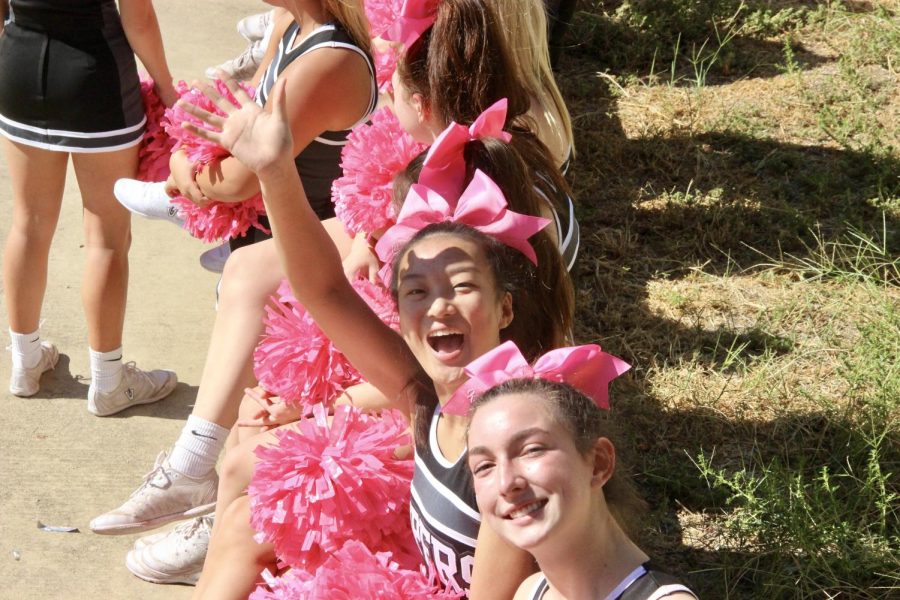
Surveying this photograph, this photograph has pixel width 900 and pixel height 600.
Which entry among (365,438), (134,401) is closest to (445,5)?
(365,438)

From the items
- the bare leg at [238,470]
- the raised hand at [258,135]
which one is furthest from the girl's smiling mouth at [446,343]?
the bare leg at [238,470]

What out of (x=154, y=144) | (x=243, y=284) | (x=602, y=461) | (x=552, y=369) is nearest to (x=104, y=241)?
(x=154, y=144)

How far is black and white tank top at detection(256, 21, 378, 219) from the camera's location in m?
2.72

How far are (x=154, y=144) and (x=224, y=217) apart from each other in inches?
26.2

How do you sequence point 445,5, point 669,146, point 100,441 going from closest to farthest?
1. point 445,5
2. point 100,441
3. point 669,146

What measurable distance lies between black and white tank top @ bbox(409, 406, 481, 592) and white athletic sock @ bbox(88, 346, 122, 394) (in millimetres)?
1782

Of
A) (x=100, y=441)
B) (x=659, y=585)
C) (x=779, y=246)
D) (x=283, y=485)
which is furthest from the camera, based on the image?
(x=779, y=246)

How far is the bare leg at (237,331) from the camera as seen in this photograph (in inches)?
112

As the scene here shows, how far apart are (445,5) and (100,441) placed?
193 cm

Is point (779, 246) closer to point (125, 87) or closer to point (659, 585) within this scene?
point (125, 87)

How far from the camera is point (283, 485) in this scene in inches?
89.7

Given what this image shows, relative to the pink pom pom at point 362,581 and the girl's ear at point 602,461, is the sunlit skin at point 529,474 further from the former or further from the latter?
the pink pom pom at point 362,581

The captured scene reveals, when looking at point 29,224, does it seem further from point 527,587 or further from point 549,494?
point 549,494

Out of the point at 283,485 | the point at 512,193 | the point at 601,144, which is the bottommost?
the point at 601,144
